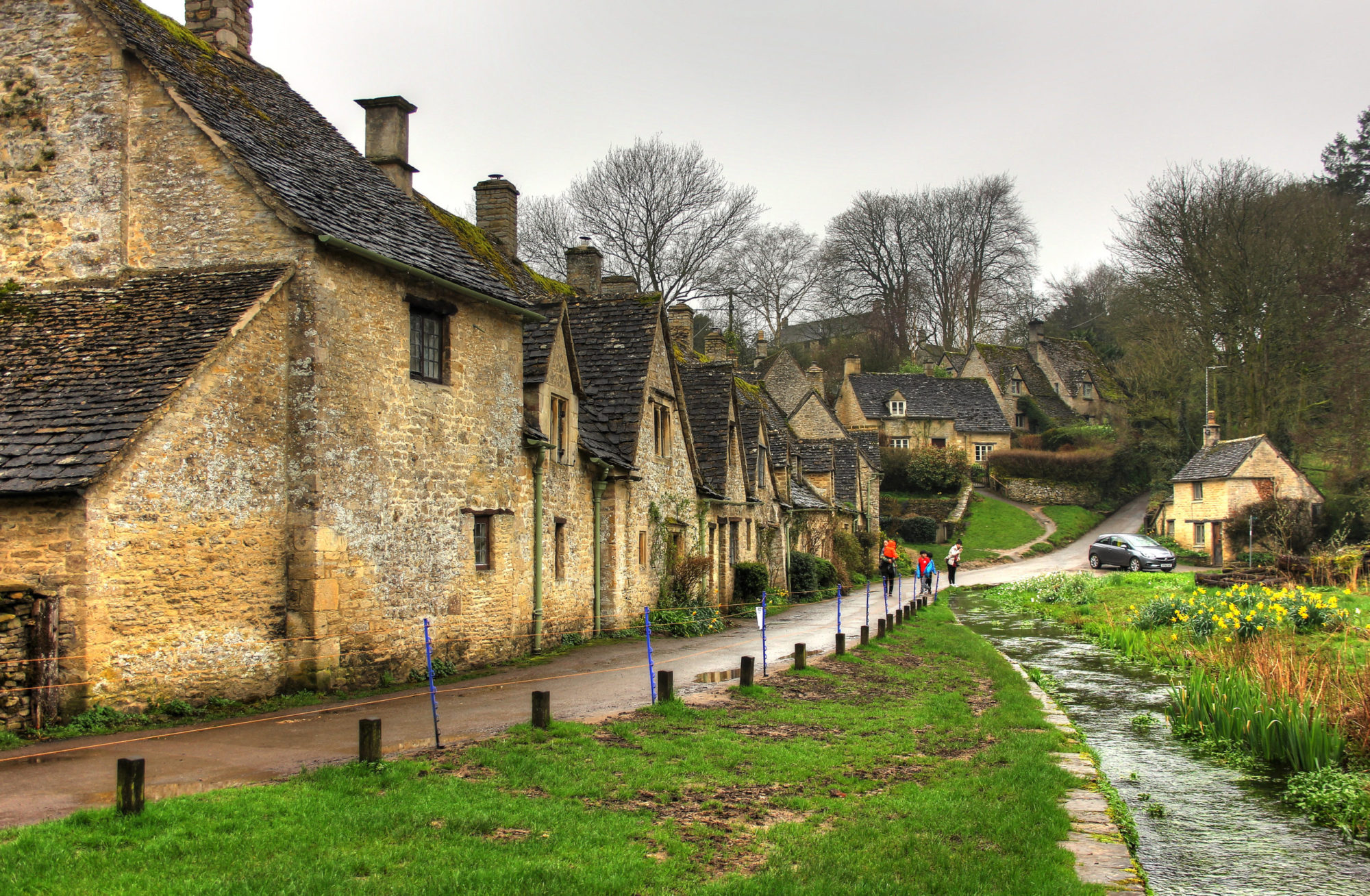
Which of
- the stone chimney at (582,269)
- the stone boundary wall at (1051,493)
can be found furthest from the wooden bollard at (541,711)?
the stone boundary wall at (1051,493)

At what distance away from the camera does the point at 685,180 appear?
49.3 metres

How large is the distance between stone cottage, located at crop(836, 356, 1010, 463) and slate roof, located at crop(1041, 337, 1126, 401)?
10.7m

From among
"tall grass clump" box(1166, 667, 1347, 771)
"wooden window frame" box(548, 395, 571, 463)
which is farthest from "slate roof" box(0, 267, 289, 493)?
"tall grass clump" box(1166, 667, 1347, 771)

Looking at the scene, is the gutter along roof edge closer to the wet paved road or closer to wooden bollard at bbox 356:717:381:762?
the wet paved road

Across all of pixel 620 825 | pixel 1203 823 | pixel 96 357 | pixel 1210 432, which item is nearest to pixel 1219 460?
pixel 1210 432

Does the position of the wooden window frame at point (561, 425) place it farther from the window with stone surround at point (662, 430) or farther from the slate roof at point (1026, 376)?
the slate roof at point (1026, 376)

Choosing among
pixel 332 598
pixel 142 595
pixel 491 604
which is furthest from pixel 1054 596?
pixel 142 595

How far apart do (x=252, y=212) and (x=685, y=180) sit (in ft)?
124

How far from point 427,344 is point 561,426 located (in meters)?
4.52

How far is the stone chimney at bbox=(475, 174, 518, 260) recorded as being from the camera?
25250mm

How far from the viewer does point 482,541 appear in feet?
54.2

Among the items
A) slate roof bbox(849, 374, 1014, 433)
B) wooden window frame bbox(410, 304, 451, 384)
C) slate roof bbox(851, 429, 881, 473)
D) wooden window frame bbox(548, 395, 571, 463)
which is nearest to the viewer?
wooden window frame bbox(410, 304, 451, 384)

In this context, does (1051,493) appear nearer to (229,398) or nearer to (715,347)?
(715,347)

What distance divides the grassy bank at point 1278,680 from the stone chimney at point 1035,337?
58614 mm
